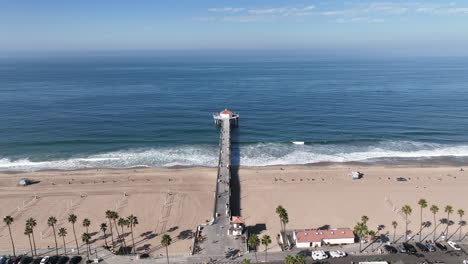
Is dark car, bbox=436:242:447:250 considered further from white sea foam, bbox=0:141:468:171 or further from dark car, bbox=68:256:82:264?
dark car, bbox=68:256:82:264

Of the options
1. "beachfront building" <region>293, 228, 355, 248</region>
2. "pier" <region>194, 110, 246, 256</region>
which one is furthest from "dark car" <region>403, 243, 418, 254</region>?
"pier" <region>194, 110, 246, 256</region>

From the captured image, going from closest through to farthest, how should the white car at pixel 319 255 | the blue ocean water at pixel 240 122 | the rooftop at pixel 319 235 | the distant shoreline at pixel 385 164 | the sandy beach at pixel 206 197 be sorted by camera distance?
the white car at pixel 319 255, the rooftop at pixel 319 235, the sandy beach at pixel 206 197, the distant shoreline at pixel 385 164, the blue ocean water at pixel 240 122

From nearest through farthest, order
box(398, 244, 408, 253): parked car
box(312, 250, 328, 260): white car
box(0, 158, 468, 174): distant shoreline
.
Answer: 1. box(312, 250, 328, 260): white car
2. box(398, 244, 408, 253): parked car
3. box(0, 158, 468, 174): distant shoreline

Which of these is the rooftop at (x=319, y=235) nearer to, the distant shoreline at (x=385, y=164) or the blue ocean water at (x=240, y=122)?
the distant shoreline at (x=385, y=164)

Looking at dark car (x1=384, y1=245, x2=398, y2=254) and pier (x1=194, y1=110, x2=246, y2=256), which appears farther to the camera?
pier (x1=194, y1=110, x2=246, y2=256)

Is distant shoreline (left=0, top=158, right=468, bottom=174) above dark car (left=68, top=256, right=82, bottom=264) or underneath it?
above

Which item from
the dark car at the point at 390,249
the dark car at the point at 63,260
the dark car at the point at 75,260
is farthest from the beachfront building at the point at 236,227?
the dark car at the point at 63,260

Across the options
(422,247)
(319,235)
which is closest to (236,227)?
(319,235)
